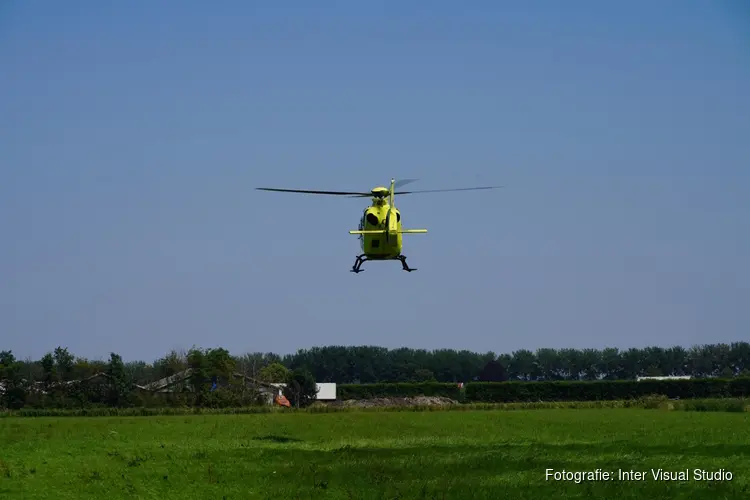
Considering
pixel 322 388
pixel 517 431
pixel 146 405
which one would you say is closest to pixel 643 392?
pixel 322 388

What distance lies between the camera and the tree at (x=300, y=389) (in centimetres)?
8694

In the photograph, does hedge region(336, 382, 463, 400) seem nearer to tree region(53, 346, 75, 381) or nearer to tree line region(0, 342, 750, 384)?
tree region(53, 346, 75, 381)

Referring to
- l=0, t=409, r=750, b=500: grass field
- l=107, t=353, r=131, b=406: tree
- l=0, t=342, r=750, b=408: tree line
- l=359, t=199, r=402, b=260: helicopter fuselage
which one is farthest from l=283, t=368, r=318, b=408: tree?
l=359, t=199, r=402, b=260: helicopter fuselage

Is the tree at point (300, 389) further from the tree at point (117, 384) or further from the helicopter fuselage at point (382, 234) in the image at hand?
the helicopter fuselage at point (382, 234)

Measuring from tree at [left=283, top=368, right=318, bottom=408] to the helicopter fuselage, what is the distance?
4297cm

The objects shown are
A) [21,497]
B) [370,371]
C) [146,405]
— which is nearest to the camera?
[21,497]

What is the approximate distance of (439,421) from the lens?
163ft

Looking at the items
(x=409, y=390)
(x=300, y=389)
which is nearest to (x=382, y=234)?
(x=409, y=390)

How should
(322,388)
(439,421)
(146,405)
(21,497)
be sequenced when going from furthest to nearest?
1. (322,388)
2. (146,405)
3. (439,421)
4. (21,497)

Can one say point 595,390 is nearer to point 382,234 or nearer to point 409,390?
point 409,390

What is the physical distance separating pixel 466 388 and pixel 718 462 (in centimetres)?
5651

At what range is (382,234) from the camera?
4331 cm

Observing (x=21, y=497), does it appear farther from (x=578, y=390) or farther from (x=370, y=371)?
(x=370, y=371)

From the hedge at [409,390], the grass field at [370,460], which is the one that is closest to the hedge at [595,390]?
the hedge at [409,390]
